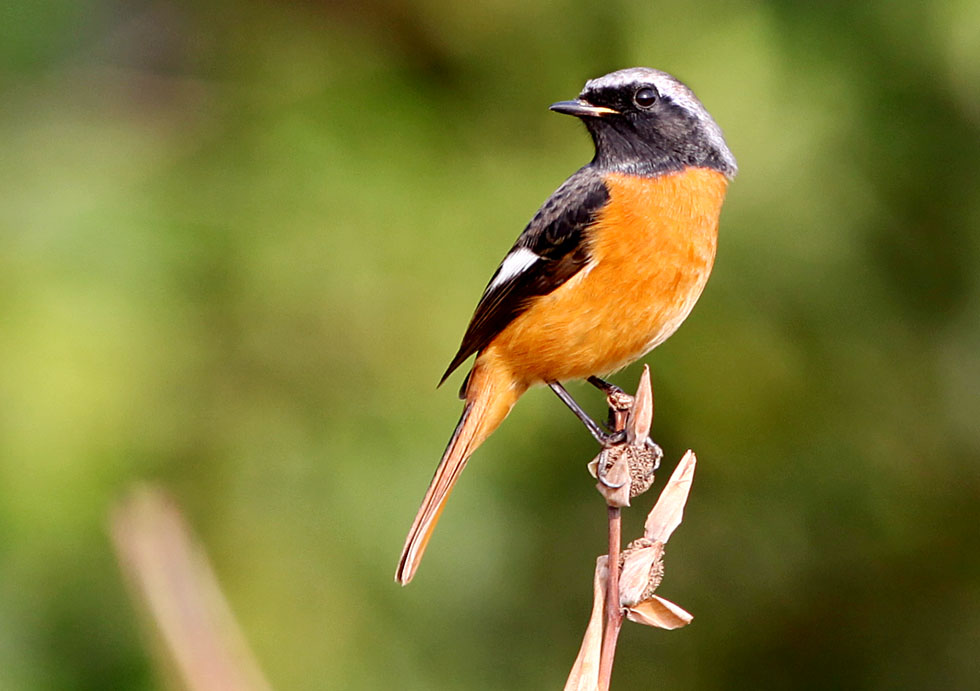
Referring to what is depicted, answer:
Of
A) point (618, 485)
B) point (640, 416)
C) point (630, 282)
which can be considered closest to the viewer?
point (618, 485)

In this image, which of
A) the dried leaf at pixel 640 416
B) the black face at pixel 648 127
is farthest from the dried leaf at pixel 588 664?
the black face at pixel 648 127

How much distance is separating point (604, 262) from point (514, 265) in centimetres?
32

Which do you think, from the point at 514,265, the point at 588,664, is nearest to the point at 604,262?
the point at 514,265

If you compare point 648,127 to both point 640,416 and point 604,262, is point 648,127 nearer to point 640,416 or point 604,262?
point 604,262

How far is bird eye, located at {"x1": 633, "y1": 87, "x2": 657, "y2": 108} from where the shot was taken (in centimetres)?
312

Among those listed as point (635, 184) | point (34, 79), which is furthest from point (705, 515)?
point (34, 79)

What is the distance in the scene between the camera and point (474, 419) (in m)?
3.19

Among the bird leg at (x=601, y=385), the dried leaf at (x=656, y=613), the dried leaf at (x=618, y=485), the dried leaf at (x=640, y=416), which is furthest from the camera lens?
the bird leg at (x=601, y=385)

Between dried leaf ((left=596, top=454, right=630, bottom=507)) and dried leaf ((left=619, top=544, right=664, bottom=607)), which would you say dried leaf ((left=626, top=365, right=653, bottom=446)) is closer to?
dried leaf ((left=596, top=454, right=630, bottom=507))

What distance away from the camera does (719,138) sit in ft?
10.6

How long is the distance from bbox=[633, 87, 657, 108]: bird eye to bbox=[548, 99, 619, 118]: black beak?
66 mm

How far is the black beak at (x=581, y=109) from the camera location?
9.65ft

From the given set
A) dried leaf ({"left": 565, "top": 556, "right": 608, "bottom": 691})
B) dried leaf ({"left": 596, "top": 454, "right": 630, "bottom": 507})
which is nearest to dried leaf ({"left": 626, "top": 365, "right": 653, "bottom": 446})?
dried leaf ({"left": 596, "top": 454, "right": 630, "bottom": 507})

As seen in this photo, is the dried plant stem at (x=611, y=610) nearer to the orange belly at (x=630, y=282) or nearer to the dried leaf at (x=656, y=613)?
the dried leaf at (x=656, y=613)
